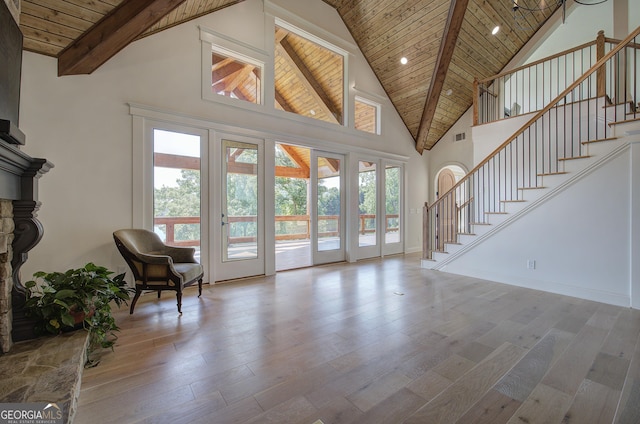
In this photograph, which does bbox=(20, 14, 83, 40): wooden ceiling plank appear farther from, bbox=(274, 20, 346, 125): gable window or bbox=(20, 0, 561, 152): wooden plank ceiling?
bbox=(274, 20, 346, 125): gable window

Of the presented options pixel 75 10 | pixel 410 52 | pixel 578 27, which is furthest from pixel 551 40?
pixel 75 10

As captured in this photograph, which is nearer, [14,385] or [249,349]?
[14,385]

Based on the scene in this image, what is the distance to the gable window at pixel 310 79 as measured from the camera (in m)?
6.06

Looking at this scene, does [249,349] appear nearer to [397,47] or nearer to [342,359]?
[342,359]

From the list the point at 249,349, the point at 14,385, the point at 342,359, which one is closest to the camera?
the point at 14,385

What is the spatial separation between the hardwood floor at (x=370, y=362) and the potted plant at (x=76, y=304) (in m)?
0.24

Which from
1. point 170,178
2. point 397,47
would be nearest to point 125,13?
point 170,178

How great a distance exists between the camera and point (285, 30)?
17.1 feet

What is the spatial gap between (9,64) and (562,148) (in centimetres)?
680

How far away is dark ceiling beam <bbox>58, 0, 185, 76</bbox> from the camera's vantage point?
9.39 ft

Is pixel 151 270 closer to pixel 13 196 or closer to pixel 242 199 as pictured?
pixel 13 196

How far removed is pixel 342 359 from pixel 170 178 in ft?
10.7

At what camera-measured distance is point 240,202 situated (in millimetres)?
4527

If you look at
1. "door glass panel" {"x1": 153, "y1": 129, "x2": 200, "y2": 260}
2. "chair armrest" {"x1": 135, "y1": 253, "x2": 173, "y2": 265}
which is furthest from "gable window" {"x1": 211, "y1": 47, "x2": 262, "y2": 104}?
"chair armrest" {"x1": 135, "y1": 253, "x2": 173, "y2": 265}
